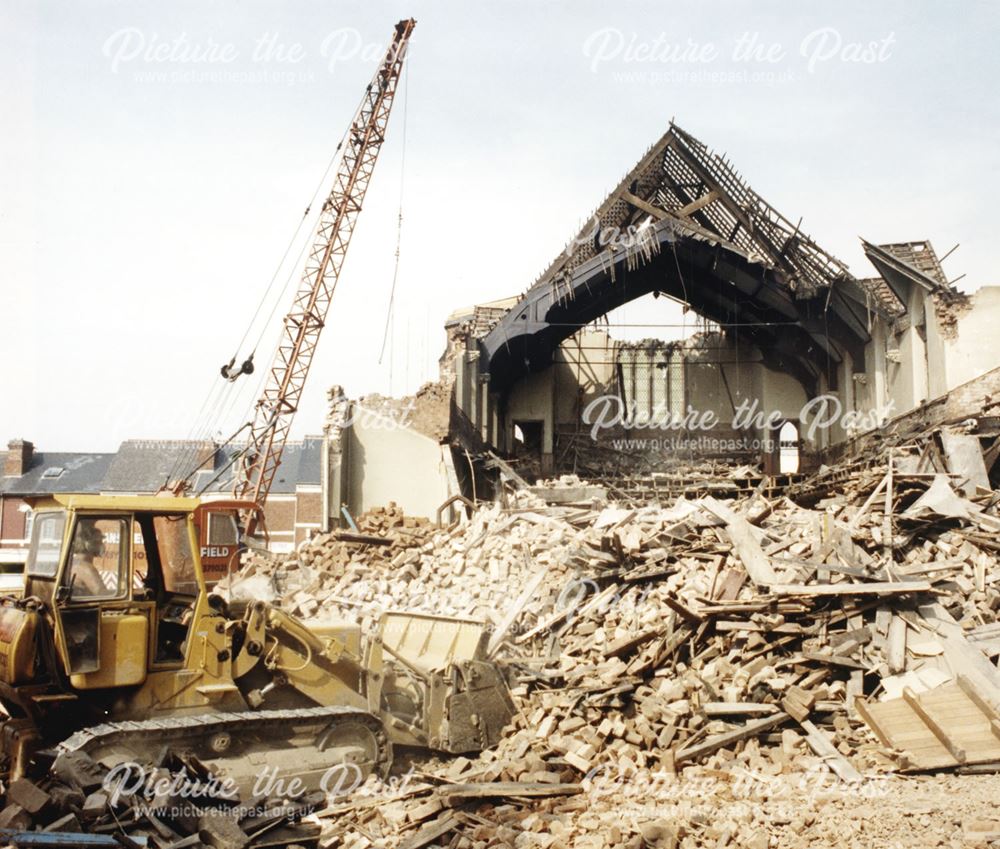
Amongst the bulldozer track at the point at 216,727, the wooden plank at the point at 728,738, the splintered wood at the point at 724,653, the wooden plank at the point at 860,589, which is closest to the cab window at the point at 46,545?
the bulldozer track at the point at 216,727

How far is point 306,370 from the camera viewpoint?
34344mm

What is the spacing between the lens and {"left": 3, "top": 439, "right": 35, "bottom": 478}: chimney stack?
47.3 m

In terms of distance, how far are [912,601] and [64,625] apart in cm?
801

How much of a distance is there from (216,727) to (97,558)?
5.41 ft

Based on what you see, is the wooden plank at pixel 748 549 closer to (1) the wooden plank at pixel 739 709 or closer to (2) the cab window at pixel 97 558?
(1) the wooden plank at pixel 739 709

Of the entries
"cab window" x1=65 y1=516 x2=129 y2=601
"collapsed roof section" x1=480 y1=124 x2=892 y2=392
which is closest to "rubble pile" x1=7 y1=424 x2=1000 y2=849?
"cab window" x1=65 y1=516 x2=129 y2=601

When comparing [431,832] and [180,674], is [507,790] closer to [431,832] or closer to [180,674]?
[431,832]

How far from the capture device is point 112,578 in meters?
7.01

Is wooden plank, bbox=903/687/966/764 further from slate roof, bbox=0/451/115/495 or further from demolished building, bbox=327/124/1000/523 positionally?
slate roof, bbox=0/451/115/495

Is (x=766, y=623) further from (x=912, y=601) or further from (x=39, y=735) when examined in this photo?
(x=39, y=735)

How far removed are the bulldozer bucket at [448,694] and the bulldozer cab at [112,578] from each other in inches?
82.3

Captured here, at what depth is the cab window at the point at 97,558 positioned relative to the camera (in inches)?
267

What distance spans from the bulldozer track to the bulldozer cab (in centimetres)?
41

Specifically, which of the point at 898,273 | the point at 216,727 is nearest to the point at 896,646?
the point at 216,727
